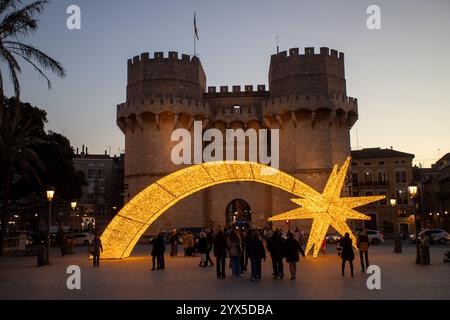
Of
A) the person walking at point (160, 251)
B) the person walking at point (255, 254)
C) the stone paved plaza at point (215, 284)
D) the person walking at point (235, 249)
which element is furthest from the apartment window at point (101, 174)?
the person walking at point (255, 254)

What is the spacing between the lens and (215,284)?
518 inches

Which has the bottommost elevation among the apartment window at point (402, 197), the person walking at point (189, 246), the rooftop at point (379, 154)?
the person walking at point (189, 246)

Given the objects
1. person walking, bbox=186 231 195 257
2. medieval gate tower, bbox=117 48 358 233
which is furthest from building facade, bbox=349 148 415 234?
person walking, bbox=186 231 195 257

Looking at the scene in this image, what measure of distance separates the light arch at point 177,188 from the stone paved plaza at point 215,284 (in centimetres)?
A: 327

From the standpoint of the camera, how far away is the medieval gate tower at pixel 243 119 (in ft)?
124

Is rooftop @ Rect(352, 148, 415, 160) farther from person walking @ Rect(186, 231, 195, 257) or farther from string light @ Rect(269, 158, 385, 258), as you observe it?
person walking @ Rect(186, 231, 195, 257)

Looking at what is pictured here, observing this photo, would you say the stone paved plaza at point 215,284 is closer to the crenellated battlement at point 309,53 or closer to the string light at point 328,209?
the string light at point 328,209

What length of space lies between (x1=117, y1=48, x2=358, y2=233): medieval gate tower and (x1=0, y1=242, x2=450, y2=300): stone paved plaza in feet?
67.2

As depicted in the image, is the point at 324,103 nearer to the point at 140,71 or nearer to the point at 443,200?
the point at 140,71

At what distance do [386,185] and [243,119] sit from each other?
24350 mm

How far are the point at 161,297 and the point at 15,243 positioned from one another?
2587 centimetres

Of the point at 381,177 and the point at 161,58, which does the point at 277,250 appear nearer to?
the point at 161,58

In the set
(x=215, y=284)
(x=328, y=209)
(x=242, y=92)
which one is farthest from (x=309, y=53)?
(x=215, y=284)
